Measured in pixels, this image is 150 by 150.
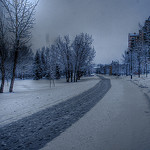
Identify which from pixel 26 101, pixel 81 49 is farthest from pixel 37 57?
pixel 26 101

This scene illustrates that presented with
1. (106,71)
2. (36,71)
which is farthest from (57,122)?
(106,71)

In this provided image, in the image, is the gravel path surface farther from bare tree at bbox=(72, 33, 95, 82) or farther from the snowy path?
bare tree at bbox=(72, 33, 95, 82)

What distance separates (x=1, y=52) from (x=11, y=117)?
A: 933 centimetres

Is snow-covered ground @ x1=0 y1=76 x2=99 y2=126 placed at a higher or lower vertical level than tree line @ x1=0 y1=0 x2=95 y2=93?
lower

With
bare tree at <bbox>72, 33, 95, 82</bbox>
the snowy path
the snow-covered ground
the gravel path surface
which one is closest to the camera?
the snowy path

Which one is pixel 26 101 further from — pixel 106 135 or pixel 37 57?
pixel 37 57

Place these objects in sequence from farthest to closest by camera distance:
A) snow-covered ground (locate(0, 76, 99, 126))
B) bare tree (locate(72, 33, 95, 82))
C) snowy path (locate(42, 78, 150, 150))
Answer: bare tree (locate(72, 33, 95, 82))
snow-covered ground (locate(0, 76, 99, 126))
snowy path (locate(42, 78, 150, 150))

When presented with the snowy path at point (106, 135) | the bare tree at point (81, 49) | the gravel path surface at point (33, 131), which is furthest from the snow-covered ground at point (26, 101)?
the bare tree at point (81, 49)

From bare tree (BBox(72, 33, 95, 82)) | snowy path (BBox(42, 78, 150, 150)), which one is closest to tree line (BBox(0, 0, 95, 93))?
bare tree (BBox(72, 33, 95, 82))

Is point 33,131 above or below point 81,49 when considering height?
below

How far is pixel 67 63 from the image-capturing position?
2934 cm

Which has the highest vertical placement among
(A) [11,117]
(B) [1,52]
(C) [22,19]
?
(C) [22,19]

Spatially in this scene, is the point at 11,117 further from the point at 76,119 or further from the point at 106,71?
the point at 106,71

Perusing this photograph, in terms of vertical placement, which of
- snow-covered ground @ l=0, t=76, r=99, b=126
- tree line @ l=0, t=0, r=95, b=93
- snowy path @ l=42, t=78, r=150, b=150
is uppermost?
tree line @ l=0, t=0, r=95, b=93
